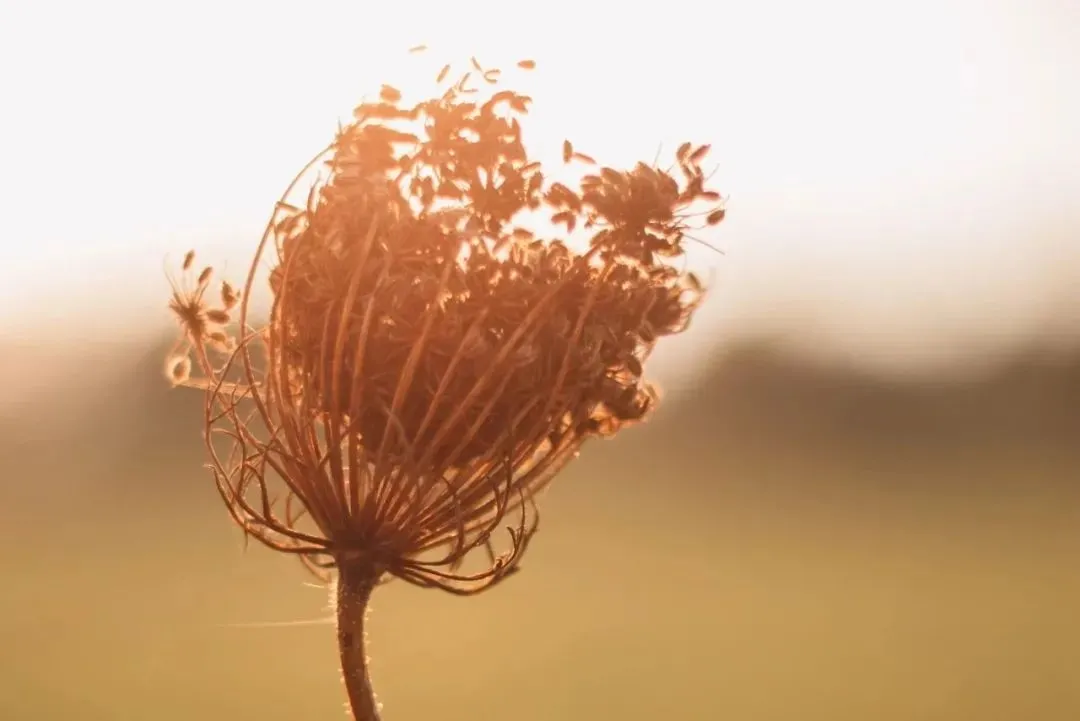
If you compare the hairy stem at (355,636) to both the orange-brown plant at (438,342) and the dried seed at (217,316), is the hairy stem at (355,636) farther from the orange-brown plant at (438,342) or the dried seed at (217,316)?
the dried seed at (217,316)

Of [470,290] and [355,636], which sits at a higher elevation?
[470,290]

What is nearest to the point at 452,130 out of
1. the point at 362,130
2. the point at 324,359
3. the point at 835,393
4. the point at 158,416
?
the point at 362,130

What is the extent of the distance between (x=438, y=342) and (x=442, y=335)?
1 centimetres

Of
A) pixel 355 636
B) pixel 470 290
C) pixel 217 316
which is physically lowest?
pixel 355 636

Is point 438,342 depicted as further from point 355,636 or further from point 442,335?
point 355,636

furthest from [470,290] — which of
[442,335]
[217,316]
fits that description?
[217,316]

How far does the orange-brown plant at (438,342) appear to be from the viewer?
110 centimetres

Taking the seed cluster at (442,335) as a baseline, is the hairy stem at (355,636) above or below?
below

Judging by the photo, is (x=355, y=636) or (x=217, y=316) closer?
(x=355, y=636)

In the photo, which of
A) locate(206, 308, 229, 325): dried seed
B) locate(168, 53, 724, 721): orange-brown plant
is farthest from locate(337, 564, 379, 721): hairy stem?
locate(206, 308, 229, 325): dried seed

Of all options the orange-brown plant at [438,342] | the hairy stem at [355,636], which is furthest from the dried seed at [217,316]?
the hairy stem at [355,636]

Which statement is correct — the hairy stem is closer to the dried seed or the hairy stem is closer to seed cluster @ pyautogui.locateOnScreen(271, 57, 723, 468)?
seed cluster @ pyautogui.locateOnScreen(271, 57, 723, 468)

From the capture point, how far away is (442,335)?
1094mm

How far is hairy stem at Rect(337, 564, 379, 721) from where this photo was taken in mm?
1118
